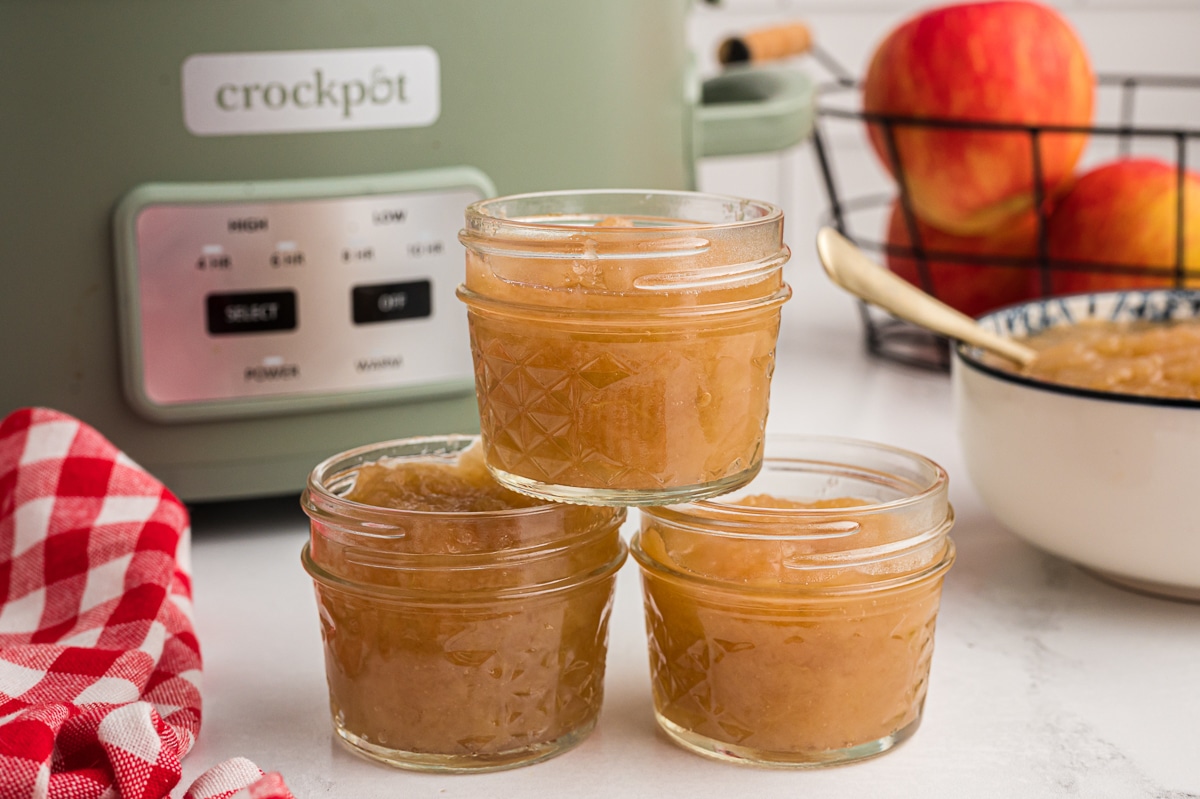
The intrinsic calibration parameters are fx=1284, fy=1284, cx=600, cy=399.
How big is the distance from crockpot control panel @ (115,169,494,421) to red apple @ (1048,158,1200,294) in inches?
20.5

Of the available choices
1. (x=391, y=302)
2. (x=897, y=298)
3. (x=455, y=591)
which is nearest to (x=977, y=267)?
(x=897, y=298)

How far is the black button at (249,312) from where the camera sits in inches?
25.4

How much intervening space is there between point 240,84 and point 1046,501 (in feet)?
1.43

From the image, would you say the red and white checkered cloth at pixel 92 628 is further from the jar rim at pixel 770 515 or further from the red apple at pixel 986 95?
the red apple at pixel 986 95

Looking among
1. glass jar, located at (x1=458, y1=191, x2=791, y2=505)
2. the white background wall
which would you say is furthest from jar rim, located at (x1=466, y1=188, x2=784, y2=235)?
the white background wall

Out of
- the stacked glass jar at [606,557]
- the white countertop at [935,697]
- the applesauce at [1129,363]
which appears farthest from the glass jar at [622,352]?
the applesauce at [1129,363]

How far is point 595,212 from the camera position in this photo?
558mm

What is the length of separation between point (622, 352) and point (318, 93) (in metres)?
0.26

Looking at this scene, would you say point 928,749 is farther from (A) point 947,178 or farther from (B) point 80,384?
(A) point 947,178

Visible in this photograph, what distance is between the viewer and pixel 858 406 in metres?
0.95

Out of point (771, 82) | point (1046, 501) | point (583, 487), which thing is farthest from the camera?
point (771, 82)

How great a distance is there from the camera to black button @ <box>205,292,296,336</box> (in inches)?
25.4

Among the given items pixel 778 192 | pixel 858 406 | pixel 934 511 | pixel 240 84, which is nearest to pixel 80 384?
pixel 240 84

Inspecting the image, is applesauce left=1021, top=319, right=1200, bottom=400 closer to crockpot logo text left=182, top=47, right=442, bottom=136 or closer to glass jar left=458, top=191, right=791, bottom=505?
glass jar left=458, top=191, right=791, bottom=505
